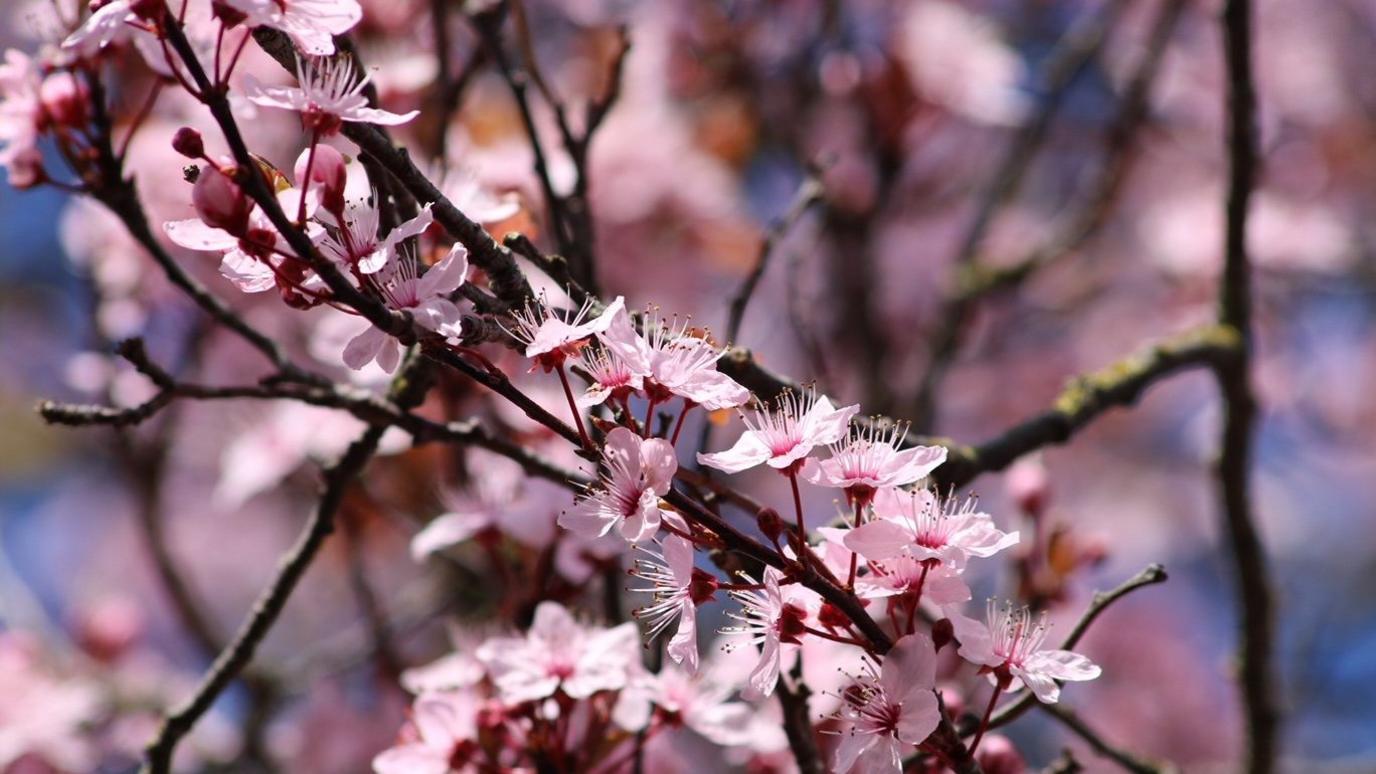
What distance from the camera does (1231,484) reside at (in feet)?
6.43

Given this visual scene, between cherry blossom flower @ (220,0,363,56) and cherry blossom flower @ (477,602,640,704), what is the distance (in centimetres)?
61

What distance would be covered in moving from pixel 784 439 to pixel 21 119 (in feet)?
2.28

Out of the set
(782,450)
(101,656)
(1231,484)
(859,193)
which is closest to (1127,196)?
(859,193)

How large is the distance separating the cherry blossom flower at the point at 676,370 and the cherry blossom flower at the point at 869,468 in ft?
0.27

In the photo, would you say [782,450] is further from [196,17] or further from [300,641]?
[300,641]

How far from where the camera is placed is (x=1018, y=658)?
972 mm

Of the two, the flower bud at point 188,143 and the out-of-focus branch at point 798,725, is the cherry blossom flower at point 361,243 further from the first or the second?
the out-of-focus branch at point 798,725

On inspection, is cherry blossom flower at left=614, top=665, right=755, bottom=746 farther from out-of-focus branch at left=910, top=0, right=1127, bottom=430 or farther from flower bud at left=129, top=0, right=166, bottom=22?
out-of-focus branch at left=910, top=0, right=1127, bottom=430

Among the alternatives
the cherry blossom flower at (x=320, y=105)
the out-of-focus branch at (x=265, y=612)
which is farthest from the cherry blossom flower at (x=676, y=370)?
the out-of-focus branch at (x=265, y=612)

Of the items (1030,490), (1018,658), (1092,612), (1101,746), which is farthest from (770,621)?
(1030,490)

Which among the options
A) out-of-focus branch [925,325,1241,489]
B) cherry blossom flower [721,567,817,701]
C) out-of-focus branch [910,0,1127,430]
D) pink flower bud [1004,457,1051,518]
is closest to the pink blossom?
cherry blossom flower [721,567,817,701]

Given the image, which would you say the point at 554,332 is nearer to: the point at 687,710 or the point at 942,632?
the point at 942,632

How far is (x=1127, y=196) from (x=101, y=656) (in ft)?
11.2

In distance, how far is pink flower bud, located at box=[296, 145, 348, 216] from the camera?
0.96 meters
